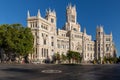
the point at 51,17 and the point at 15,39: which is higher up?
the point at 51,17

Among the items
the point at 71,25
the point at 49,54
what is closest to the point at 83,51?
the point at 71,25

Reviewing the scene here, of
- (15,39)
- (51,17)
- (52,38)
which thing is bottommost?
(15,39)

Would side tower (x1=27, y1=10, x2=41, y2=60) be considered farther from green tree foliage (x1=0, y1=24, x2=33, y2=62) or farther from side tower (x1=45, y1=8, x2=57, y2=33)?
green tree foliage (x1=0, y1=24, x2=33, y2=62)

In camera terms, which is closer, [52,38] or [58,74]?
[58,74]

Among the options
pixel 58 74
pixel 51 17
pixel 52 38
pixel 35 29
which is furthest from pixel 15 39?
pixel 58 74

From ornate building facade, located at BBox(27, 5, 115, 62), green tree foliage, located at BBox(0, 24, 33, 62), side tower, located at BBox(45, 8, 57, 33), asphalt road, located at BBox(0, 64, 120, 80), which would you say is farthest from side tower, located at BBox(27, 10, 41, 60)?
asphalt road, located at BBox(0, 64, 120, 80)

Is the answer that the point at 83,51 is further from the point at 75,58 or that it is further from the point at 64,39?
the point at 75,58

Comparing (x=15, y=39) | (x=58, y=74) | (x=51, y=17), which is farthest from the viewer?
(x=51, y=17)

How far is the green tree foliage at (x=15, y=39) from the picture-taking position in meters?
96.3

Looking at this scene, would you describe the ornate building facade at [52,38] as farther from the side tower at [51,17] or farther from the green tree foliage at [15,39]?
the green tree foliage at [15,39]

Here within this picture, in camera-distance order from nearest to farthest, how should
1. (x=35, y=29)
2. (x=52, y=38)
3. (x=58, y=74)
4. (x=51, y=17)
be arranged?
(x=58, y=74), (x=35, y=29), (x=52, y=38), (x=51, y=17)

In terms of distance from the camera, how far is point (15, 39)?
96.9 meters

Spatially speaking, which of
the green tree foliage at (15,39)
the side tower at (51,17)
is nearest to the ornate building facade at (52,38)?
the side tower at (51,17)

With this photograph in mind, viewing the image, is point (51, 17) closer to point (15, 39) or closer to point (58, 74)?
point (15, 39)
